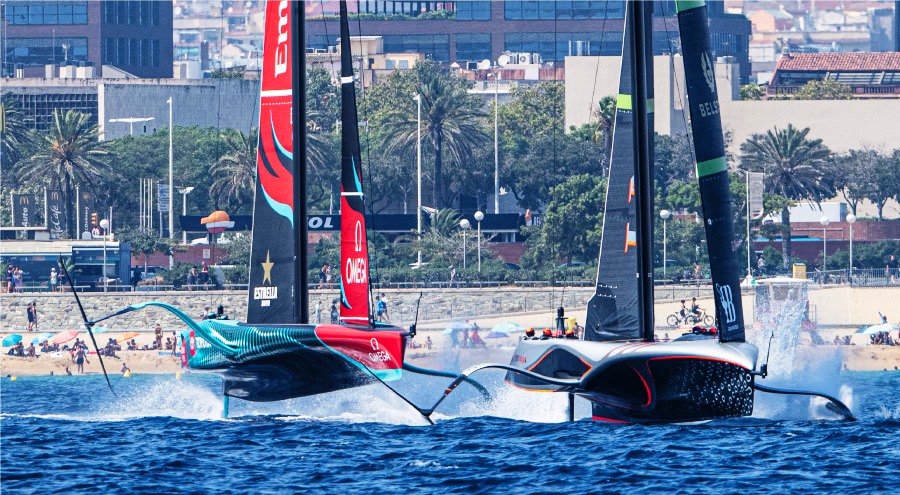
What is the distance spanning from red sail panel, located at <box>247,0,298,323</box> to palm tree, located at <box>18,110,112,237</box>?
192 feet

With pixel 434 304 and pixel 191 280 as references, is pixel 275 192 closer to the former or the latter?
pixel 434 304

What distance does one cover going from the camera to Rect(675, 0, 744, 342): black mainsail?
29500mm

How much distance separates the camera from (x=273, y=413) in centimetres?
3484

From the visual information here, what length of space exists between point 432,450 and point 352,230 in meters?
4.82

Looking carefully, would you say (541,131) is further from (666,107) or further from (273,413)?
(273,413)

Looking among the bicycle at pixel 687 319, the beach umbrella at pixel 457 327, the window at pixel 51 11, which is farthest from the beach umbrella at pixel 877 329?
the window at pixel 51 11

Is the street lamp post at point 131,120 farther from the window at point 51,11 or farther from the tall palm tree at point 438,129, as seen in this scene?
the window at point 51,11

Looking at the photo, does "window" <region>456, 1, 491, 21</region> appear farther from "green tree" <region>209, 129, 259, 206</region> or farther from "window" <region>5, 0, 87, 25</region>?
"green tree" <region>209, 129, 259, 206</region>

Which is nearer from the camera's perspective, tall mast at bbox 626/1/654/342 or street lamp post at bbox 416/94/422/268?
tall mast at bbox 626/1/654/342

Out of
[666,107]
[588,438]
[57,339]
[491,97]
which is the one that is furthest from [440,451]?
[491,97]

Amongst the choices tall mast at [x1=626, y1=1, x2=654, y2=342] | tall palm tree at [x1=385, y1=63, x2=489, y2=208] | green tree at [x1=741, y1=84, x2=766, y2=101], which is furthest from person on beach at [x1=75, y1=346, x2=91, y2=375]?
green tree at [x1=741, y1=84, x2=766, y2=101]

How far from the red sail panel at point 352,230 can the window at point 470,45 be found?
440 feet

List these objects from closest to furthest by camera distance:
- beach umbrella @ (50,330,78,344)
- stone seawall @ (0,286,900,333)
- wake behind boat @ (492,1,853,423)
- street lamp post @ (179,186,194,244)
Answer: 1. wake behind boat @ (492,1,853,423)
2. beach umbrella @ (50,330,78,344)
3. stone seawall @ (0,286,900,333)
4. street lamp post @ (179,186,194,244)

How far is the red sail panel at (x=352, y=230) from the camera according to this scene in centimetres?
3206
